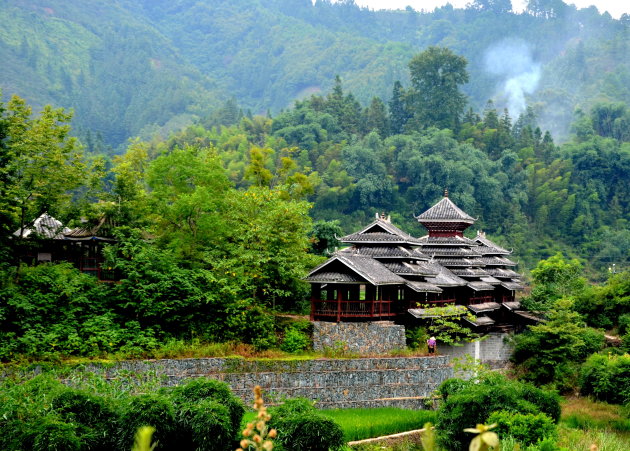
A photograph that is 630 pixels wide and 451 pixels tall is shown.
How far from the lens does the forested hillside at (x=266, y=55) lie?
322 feet

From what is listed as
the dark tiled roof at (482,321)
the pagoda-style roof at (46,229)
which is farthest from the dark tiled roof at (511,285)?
the pagoda-style roof at (46,229)

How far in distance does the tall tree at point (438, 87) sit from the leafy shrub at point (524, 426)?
53.4 metres

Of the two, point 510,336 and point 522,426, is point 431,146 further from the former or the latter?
point 522,426

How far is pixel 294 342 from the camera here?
23766 mm

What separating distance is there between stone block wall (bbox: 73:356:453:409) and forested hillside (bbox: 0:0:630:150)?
53.0 m

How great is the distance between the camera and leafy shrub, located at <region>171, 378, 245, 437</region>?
1653cm

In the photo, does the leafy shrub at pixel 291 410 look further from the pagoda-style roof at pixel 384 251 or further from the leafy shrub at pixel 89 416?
the pagoda-style roof at pixel 384 251

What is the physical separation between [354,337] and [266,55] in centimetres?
12031

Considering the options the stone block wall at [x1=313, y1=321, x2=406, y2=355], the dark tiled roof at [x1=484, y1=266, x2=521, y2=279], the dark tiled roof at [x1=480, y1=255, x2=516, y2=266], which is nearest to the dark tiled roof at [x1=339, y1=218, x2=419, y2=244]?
the stone block wall at [x1=313, y1=321, x2=406, y2=355]

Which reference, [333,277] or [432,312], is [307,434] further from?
[432,312]

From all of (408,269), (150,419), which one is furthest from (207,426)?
(408,269)

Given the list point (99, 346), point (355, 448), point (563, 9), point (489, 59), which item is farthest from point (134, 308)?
point (563, 9)

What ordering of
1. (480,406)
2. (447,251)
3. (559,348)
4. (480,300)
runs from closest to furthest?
(480,406) → (559,348) → (447,251) → (480,300)

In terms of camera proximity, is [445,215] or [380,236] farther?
[445,215]
